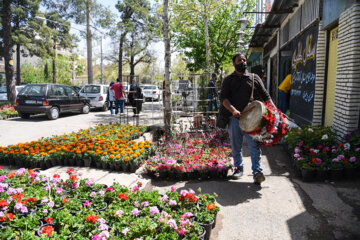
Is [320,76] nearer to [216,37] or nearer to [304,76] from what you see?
[304,76]

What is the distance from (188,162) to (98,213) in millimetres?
2326

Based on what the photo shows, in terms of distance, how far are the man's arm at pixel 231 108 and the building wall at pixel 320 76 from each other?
3721 mm

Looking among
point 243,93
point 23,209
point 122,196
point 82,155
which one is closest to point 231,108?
point 243,93

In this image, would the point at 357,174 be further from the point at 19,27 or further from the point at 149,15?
the point at 19,27

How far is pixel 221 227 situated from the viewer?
3355mm

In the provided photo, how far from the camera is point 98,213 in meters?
3.25

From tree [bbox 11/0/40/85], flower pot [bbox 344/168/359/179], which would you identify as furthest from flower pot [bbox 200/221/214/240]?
tree [bbox 11/0/40/85]

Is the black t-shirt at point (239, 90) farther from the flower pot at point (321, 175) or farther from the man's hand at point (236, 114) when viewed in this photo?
the flower pot at point (321, 175)

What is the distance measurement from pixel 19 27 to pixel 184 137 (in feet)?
94.6

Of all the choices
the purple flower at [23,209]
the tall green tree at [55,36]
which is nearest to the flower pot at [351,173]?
the purple flower at [23,209]

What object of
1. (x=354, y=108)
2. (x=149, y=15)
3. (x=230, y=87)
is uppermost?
(x=149, y=15)

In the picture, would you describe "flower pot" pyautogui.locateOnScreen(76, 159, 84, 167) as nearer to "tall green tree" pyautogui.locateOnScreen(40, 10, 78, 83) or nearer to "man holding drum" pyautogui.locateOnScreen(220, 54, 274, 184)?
"man holding drum" pyautogui.locateOnScreen(220, 54, 274, 184)

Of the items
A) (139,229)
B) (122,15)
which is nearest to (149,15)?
(122,15)

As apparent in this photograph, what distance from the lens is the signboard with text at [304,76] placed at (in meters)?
7.38
